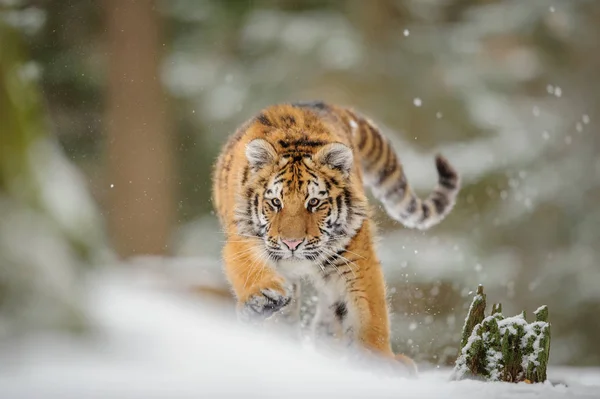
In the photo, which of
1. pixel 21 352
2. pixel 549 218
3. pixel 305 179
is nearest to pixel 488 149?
pixel 549 218

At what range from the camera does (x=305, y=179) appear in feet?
7.06

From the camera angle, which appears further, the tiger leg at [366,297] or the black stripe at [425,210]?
the black stripe at [425,210]

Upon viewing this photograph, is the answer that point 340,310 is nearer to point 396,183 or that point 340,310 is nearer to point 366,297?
point 366,297

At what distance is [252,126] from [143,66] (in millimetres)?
923

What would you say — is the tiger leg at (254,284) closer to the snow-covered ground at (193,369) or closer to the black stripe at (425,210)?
the snow-covered ground at (193,369)

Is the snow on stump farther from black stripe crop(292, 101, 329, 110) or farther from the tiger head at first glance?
black stripe crop(292, 101, 329, 110)

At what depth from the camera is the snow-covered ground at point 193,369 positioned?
220cm

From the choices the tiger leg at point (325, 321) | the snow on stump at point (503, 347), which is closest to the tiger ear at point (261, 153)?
the tiger leg at point (325, 321)

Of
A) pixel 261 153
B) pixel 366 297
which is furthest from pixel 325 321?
pixel 261 153

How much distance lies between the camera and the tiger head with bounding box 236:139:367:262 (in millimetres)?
2111

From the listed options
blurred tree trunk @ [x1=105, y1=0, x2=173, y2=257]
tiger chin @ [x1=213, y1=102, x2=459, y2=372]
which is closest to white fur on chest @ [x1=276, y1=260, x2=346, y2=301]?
tiger chin @ [x1=213, y1=102, x2=459, y2=372]

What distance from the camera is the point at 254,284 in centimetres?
211

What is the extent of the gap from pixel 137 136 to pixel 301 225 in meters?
1.04

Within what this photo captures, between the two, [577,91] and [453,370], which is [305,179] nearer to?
[453,370]
